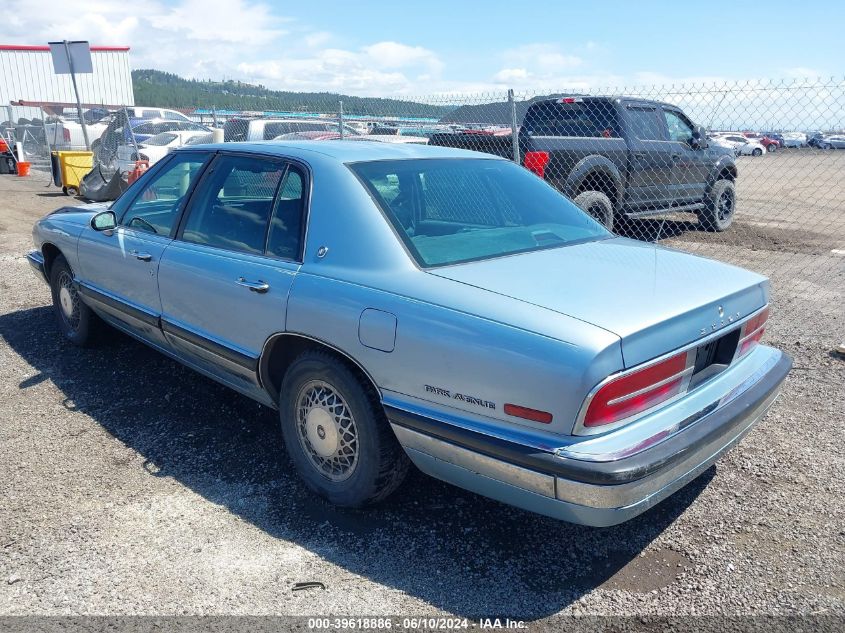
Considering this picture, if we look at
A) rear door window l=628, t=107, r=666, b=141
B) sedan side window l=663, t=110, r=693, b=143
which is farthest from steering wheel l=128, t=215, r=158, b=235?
sedan side window l=663, t=110, r=693, b=143

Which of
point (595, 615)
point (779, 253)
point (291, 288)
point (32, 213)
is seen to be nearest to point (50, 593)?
point (291, 288)

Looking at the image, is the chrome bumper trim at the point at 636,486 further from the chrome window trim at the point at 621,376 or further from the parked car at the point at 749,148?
the parked car at the point at 749,148

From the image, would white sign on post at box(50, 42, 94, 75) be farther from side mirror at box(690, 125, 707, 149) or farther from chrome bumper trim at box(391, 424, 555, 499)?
chrome bumper trim at box(391, 424, 555, 499)

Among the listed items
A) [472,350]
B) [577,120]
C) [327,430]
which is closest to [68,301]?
[327,430]

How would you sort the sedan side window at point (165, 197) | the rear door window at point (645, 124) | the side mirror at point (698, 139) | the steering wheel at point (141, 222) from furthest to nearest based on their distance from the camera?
the side mirror at point (698, 139) → the rear door window at point (645, 124) → the steering wheel at point (141, 222) → the sedan side window at point (165, 197)

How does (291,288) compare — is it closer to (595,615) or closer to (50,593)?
(50,593)

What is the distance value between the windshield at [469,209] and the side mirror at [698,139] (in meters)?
7.05

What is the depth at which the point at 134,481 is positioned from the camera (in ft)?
11.3

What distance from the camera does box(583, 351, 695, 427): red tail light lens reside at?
2.31m

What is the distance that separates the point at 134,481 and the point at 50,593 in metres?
0.82

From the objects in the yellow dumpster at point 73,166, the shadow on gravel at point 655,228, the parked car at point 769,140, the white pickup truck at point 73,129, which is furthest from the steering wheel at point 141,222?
the white pickup truck at point 73,129

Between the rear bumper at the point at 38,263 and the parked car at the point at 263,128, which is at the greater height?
the parked car at the point at 263,128

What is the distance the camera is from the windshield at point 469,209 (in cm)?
→ 310

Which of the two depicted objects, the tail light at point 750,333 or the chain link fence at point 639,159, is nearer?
the tail light at point 750,333
